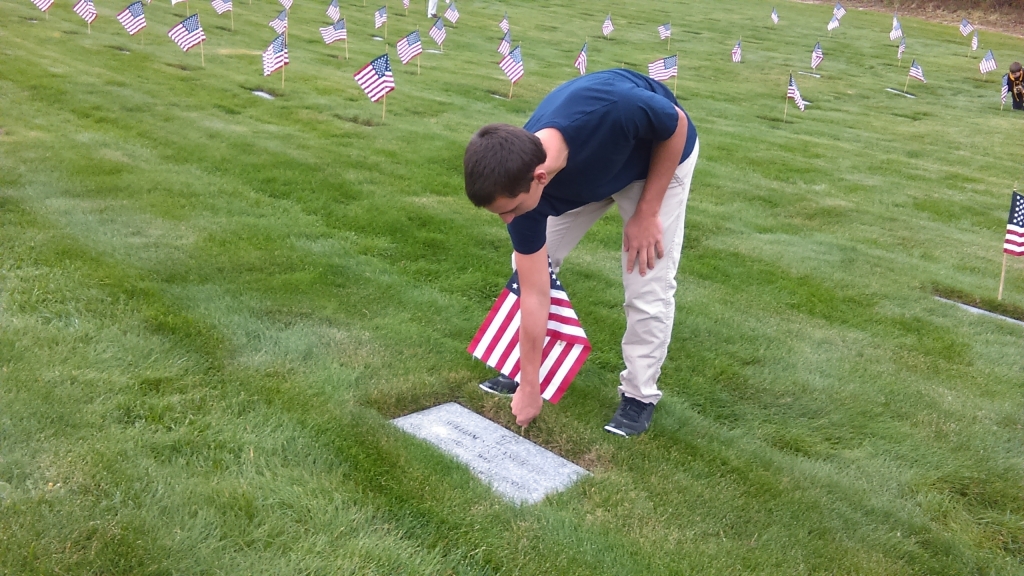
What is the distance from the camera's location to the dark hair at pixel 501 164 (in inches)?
97.4

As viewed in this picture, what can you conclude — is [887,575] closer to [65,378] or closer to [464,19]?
[65,378]

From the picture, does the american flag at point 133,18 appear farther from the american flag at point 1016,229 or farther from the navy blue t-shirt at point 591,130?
the american flag at point 1016,229

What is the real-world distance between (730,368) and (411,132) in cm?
632

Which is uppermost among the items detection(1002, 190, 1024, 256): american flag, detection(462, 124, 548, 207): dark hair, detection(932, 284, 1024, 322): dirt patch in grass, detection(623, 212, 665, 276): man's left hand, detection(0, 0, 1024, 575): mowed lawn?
detection(462, 124, 548, 207): dark hair

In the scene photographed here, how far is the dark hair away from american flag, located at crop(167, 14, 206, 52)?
1153 centimetres

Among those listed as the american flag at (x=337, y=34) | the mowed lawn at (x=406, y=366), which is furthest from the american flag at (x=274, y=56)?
the american flag at (x=337, y=34)

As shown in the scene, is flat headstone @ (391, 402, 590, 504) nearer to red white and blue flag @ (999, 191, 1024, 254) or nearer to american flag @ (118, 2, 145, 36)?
red white and blue flag @ (999, 191, 1024, 254)

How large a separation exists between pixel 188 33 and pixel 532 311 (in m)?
11.8

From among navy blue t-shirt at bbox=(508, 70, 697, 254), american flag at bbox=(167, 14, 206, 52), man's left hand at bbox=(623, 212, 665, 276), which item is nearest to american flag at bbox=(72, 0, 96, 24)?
american flag at bbox=(167, 14, 206, 52)

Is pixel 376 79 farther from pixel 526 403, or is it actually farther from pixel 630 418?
pixel 526 403

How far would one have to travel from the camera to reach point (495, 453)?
3.27m

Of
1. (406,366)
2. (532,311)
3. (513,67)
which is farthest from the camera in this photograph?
(513,67)

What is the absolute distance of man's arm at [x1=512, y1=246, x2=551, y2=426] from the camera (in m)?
2.90

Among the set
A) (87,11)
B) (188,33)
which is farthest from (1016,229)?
(87,11)
